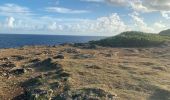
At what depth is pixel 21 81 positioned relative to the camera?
1822 inches

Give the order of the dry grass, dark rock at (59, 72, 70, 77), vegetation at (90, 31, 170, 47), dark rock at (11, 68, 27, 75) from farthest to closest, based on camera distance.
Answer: vegetation at (90, 31, 170, 47)
dark rock at (11, 68, 27, 75)
dark rock at (59, 72, 70, 77)
the dry grass

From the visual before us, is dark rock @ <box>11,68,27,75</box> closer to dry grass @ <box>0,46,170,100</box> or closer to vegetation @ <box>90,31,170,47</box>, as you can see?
dry grass @ <box>0,46,170,100</box>

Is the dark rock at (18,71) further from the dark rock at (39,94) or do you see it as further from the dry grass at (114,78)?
the dark rock at (39,94)

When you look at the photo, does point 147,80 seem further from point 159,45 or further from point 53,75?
point 159,45

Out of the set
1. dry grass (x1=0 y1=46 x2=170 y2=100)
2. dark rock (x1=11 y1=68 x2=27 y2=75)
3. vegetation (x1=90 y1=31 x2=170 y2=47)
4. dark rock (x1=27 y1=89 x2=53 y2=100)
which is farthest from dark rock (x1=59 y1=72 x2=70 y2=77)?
vegetation (x1=90 y1=31 x2=170 y2=47)

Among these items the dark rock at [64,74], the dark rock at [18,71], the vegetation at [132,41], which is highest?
the vegetation at [132,41]

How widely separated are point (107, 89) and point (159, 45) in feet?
159

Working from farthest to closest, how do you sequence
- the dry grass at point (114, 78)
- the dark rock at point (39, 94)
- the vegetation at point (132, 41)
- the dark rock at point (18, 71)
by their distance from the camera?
the vegetation at point (132, 41) < the dark rock at point (18, 71) < the dry grass at point (114, 78) < the dark rock at point (39, 94)

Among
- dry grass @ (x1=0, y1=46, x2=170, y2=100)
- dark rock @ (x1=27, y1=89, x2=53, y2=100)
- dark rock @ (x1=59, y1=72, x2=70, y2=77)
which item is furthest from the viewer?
dark rock @ (x1=59, y1=72, x2=70, y2=77)

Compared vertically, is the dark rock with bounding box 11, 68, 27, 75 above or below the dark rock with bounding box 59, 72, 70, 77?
below

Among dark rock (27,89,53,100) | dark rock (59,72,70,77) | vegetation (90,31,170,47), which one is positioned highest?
vegetation (90,31,170,47)

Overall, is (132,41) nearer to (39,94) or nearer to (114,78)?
(114,78)

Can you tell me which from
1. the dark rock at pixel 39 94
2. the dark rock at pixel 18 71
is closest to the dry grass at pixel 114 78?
the dark rock at pixel 18 71

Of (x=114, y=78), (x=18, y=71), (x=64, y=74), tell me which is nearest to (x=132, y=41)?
(x=18, y=71)
